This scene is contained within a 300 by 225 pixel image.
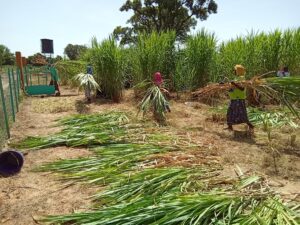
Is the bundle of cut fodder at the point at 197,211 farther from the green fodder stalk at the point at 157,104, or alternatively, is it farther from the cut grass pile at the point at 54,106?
the cut grass pile at the point at 54,106

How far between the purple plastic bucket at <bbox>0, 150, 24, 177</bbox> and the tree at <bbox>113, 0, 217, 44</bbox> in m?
24.7

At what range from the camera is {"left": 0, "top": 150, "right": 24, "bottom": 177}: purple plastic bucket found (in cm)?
431

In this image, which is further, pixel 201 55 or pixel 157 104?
pixel 201 55

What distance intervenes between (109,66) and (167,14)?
2003 cm

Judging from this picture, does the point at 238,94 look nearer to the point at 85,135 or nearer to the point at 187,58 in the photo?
the point at 85,135

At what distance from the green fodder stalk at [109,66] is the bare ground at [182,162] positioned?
285cm

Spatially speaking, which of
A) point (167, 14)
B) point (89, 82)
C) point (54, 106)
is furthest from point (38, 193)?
point (167, 14)

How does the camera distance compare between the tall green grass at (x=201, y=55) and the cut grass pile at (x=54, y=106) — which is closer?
the cut grass pile at (x=54, y=106)

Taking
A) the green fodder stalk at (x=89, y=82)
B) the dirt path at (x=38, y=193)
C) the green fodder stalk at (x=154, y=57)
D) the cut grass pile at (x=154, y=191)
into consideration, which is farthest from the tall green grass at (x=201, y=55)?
the dirt path at (x=38, y=193)

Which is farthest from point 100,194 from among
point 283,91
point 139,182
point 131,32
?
point 131,32

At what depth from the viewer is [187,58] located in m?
10.1

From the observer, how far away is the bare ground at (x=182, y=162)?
3.36m

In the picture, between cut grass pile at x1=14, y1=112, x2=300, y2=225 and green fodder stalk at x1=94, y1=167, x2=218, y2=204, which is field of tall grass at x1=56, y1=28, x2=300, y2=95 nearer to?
cut grass pile at x1=14, y1=112, x2=300, y2=225

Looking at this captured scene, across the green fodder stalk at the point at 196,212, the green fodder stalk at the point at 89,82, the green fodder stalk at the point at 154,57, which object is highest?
the green fodder stalk at the point at 154,57
